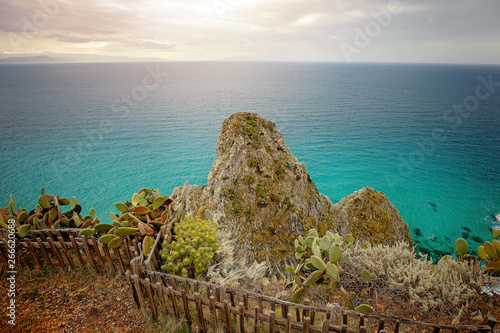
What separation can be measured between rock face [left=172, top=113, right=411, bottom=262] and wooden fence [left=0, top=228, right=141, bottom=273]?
12.3 feet

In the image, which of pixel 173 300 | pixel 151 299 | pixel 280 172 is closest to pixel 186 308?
pixel 173 300

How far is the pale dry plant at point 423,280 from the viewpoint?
20.6 ft

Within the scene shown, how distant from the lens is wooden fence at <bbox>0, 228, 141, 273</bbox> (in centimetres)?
693

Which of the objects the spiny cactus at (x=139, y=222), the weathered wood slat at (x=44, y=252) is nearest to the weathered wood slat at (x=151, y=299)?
the spiny cactus at (x=139, y=222)

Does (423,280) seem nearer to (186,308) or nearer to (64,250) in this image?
(186,308)

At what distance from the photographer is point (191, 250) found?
620 centimetres

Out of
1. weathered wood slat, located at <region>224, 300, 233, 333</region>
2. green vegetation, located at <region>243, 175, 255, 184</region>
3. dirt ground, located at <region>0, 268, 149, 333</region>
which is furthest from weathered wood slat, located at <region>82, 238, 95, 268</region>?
green vegetation, located at <region>243, 175, 255, 184</region>

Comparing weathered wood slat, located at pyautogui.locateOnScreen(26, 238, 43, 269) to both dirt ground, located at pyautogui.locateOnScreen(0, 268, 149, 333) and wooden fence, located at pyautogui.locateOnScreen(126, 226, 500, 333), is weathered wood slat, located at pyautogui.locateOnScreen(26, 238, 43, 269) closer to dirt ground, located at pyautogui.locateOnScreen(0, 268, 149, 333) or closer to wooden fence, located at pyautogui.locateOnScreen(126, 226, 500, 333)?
dirt ground, located at pyautogui.locateOnScreen(0, 268, 149, 333)

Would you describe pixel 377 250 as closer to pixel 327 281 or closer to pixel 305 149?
pixel 327 281

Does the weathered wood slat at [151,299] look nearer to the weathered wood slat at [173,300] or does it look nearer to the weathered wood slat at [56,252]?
the weathered wood slat at [173,300]

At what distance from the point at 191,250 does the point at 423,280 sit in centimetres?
627

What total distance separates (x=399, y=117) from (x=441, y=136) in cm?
1335

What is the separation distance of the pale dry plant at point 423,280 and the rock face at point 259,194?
3.49m

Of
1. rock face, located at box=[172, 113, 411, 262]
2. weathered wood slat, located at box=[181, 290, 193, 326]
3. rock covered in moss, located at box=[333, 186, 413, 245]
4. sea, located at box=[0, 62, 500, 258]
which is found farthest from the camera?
sea, located at box=[0, 62, 500, 258]
